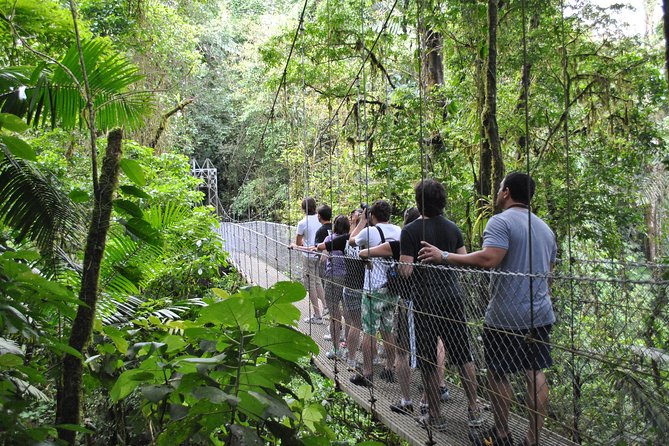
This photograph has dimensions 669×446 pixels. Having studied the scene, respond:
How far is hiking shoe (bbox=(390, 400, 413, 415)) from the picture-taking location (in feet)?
7.03

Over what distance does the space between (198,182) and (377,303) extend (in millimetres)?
3604

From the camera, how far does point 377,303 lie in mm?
2396

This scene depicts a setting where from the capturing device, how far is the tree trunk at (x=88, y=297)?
920 millimetres

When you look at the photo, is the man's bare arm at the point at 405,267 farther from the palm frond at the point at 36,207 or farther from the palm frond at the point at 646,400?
the palm frond at the point at 36,207

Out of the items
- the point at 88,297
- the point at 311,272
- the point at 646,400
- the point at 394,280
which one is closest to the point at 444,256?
the point at 394,280

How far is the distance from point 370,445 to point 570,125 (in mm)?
4509

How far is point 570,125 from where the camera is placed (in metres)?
4.74

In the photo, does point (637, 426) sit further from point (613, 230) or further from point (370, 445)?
point (613, 230)

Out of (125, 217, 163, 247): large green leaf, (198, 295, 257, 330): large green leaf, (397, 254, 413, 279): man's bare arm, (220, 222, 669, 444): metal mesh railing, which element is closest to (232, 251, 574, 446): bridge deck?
(220, 222, 669, 444): metal mesh railing

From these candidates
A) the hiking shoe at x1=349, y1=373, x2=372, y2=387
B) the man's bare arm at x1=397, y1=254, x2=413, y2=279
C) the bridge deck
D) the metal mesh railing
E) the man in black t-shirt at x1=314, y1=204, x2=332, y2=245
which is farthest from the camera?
the man in black t-shirt at x1=314, y1=204, x2=332, y2=245

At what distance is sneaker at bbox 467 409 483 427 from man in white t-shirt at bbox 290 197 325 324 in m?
1.54

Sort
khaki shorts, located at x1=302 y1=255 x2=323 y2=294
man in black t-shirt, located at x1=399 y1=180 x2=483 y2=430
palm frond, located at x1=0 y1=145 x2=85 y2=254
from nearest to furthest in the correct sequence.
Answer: palm frond, located at x1=0 y1=145 x2=85 y2=254, man in black t-shirt, located at x1=399 y1=180 x2=483 y2=430, khaki shorts, located at x1=302 y1=255 x2=323 y2=294

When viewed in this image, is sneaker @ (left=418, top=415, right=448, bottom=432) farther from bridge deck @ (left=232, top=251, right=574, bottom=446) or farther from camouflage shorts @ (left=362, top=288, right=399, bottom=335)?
camouflage shorts @ (left=362, top=288, right=399, bottom=335)

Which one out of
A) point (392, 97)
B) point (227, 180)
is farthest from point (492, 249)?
point (227, 180)
